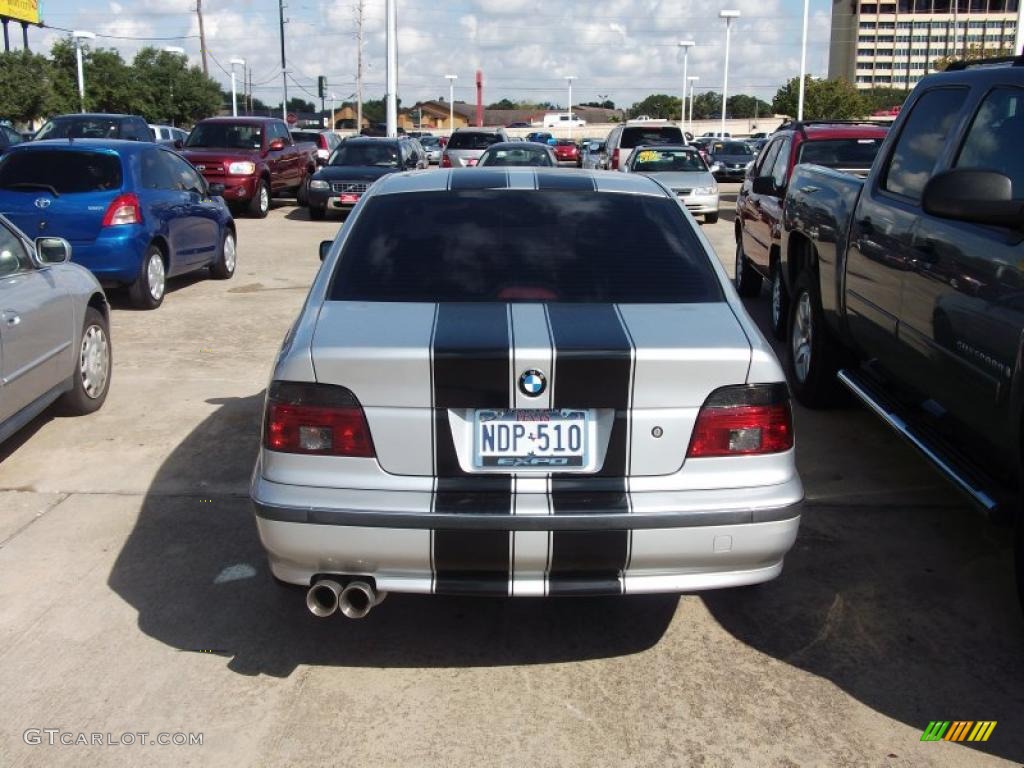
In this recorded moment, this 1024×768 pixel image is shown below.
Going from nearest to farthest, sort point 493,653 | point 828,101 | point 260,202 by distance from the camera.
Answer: point 493,653, point 260,202, point 828,101

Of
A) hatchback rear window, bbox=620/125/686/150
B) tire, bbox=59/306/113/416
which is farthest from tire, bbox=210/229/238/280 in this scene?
hatchback rear window, bbox=620/125/686/150

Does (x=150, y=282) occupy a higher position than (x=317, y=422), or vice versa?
(x=317, y=422)

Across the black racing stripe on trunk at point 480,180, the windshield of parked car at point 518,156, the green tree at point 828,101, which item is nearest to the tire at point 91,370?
the black racing stripe on trunk at point 480,180

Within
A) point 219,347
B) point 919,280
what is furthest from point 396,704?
point 219,347

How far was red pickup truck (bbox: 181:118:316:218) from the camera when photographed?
62.1ft

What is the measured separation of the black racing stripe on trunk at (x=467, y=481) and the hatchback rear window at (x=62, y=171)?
779 cm

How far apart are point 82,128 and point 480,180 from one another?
18.0 meters

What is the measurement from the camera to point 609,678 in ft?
12.0

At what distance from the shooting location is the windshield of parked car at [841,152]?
9.80m

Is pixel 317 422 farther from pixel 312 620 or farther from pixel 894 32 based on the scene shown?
pixel 894 32

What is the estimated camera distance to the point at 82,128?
2017 cm

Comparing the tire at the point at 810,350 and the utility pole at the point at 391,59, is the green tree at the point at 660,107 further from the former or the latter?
the tire at the point at 810,350

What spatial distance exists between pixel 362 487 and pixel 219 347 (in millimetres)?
5989

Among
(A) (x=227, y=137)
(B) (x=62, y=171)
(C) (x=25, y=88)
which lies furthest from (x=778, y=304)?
(C) (x=25, y=88)
